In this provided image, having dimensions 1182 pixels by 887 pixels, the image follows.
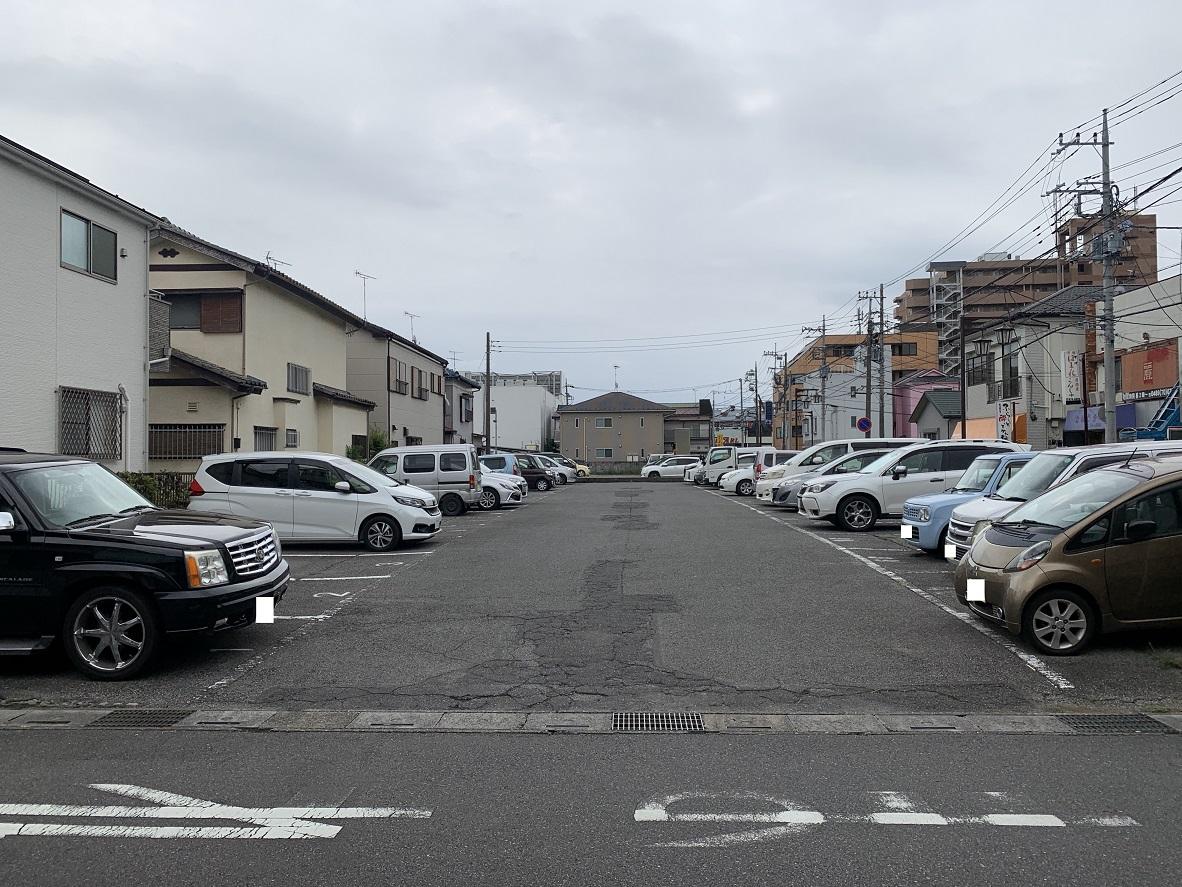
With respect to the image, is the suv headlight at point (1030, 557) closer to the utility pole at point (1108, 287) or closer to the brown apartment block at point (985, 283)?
the utility pole at point (1108, 287)

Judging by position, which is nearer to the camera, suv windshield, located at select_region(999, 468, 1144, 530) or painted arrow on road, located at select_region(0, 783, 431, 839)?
painted arrow on road, located at select_region(0, 783, 431, 839)

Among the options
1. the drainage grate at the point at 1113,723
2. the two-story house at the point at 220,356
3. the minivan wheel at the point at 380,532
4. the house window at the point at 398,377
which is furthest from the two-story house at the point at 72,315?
the house window at the point at 398,377

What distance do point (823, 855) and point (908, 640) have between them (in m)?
4.80

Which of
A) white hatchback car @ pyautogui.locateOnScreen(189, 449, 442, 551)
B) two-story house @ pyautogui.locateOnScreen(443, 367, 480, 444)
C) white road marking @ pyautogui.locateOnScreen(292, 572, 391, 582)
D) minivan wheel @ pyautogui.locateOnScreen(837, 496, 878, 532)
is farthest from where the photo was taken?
two-story house @ pyautogui.locateOnScreen(443, 367, 480, 444)

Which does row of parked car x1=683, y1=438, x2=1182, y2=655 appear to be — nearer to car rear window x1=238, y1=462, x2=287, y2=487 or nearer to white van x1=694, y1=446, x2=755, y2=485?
car rear window x1=238, y1=462, x2=287, y2=487

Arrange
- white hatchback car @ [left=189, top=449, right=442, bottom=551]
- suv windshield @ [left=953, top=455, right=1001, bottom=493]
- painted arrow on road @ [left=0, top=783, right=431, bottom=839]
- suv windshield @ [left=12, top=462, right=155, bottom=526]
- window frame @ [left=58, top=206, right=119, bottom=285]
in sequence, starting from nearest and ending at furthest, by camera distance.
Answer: painted arrow on road @ [left=0, top=783, right=431, bottom=839], suv windshield @ [left=12, top=462, right=155, bottom=526], suv windshield @ [left=953, top=455, right=1001, bottom=493], white hatchback car @ [left=189, top=449, right=442, bottom=551], window frame @ [left=58, top=206, right=119, bottom=285]

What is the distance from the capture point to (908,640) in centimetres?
842

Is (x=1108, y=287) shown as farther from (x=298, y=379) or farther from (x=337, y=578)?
(x=298, y=379)

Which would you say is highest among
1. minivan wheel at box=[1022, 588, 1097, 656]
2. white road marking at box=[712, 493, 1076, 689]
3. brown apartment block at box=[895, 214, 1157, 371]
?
brown apartment block at box=[895, 214, 1157, 371]

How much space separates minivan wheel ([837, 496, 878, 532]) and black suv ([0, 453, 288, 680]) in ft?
42.9

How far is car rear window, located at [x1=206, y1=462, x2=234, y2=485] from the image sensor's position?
49.8 feet

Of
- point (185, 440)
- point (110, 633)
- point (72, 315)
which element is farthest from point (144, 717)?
point (185, 440)

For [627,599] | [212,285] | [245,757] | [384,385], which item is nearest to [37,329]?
[212,285]

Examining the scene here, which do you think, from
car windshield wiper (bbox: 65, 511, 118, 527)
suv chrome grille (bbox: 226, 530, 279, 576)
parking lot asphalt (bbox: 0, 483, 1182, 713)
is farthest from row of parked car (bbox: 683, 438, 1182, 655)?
car windshield wiper (bbox: 65, 511, 118, 527)
